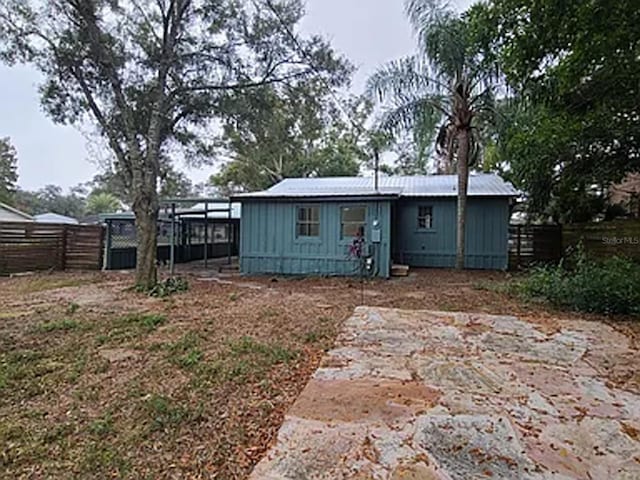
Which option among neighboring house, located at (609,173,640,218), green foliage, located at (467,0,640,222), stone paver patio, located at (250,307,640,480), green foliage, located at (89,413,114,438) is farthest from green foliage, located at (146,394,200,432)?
neighboring house, located at (609,173,640,218)

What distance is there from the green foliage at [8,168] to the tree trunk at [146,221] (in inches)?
1107

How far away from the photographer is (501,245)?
451 inches

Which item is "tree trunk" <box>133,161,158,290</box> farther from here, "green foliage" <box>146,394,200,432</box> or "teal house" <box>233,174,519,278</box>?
"green foliage" <box>146,394,200,432</box>

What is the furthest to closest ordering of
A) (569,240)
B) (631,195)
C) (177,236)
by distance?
(177,236), (631,195), (569,240)

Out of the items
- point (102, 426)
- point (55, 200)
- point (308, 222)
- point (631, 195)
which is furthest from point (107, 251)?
point (55, 200)

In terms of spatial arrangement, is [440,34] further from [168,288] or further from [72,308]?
[72,308]

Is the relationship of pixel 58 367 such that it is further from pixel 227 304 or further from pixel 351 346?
pixel 227 304

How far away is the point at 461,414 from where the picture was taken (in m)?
2.58

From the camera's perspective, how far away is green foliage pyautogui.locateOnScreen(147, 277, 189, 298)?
24.2 feet

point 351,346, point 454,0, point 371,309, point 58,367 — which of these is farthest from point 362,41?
point 58,367

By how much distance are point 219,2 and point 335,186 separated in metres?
7.06

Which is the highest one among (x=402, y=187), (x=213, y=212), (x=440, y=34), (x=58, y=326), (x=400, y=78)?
(x=440, y=34)

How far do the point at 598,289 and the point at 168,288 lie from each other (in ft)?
24.3

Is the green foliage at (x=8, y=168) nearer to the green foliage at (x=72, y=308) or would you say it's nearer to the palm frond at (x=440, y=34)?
the green foliage at (x=72, y=308)
